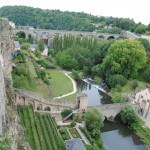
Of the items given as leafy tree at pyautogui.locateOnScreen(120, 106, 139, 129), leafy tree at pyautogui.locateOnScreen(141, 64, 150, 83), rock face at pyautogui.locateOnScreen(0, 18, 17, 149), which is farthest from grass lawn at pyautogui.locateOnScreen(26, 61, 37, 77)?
leafy tree at pyautogui.locateOnScreen(141, 64, 150, 83)

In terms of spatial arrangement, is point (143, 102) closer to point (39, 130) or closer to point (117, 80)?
point (117, 80)

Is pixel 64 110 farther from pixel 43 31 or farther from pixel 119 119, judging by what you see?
pixel 43 31

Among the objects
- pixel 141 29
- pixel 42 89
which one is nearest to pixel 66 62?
pixel 42 89

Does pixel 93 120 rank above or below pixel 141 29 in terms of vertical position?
below

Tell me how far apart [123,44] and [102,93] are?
12157mm

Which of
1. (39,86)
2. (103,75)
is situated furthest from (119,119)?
(103,75)

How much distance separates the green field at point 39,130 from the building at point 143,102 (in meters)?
15.1

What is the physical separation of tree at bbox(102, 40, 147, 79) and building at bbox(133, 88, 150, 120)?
12593mm

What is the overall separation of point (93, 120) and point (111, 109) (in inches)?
228

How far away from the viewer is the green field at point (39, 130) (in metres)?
27.8

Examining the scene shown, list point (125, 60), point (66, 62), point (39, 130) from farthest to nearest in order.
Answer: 1. point (66, 62)
2. point (125, 60)
3. point (39, 130)

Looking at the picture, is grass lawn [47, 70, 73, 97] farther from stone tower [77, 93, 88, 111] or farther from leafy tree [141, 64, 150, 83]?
leafy tree [141, 64, 150, 83]

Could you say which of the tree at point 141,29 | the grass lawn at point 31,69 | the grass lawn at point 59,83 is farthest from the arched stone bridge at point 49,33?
the grass lawn at point 31,69

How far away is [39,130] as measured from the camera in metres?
30.0
